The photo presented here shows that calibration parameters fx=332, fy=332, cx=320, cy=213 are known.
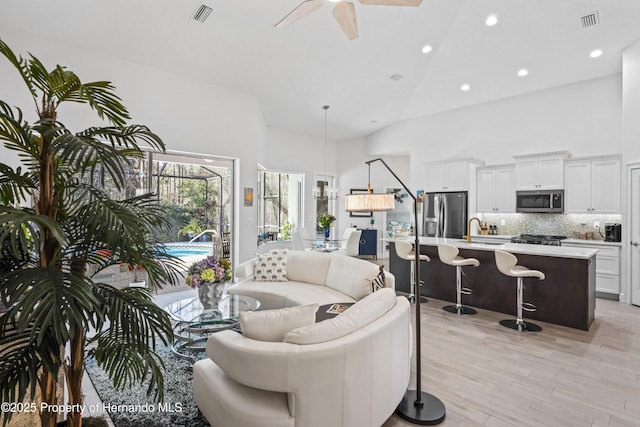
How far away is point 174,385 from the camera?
8.79ft

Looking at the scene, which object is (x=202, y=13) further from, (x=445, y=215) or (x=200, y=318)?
(x=445, y=215)

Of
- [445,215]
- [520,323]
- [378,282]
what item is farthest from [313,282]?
[445,215]

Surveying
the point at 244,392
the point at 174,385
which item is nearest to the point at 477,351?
the point at 244,392

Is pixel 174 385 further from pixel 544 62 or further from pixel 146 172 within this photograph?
pixel 544 62

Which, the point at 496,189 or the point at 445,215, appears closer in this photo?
the point at 496,189

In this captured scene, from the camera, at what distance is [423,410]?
2.32 metres

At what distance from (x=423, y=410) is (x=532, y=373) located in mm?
1290

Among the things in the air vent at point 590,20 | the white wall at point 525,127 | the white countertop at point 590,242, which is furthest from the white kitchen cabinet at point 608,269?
the air vent at point 590,20

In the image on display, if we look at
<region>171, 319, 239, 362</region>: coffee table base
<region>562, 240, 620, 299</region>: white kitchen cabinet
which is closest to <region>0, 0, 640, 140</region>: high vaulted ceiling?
<region>562, 240, 620, 299</region>: white kitchen cabinet

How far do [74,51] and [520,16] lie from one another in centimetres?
631

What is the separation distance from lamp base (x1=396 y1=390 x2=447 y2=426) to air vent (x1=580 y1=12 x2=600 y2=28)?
5.59 m

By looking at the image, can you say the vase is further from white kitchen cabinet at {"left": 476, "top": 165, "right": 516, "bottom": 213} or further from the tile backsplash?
the tile backsplash

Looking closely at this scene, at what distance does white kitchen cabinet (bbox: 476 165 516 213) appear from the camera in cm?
662

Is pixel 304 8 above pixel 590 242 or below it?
above
